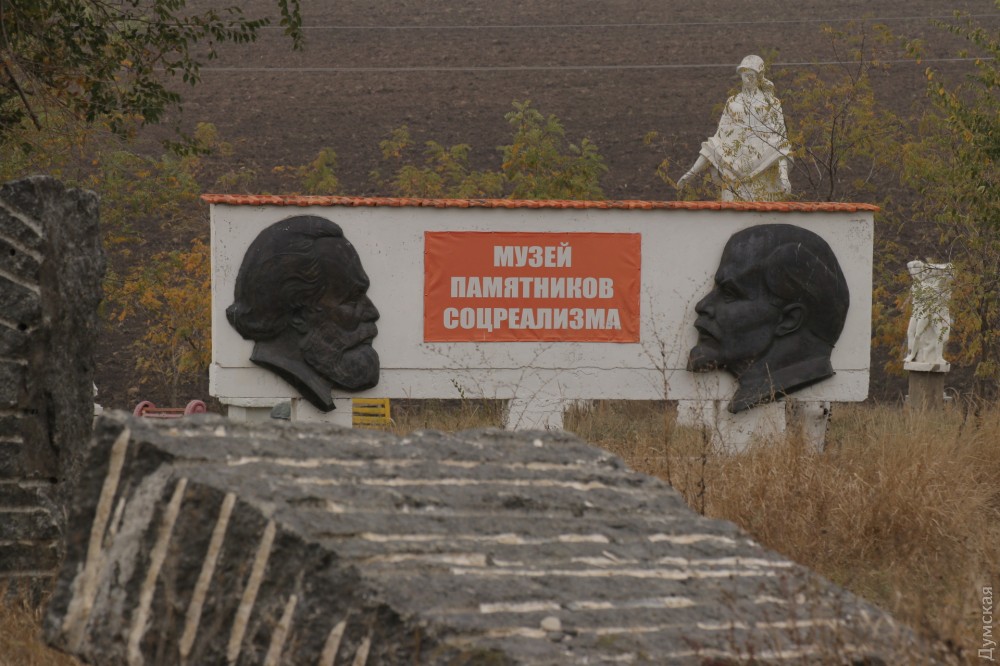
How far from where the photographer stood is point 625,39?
137 ft

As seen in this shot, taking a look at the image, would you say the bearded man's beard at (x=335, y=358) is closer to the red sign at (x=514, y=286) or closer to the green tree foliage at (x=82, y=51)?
the red sign at (x=514, y=286)

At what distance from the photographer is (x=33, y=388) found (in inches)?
232

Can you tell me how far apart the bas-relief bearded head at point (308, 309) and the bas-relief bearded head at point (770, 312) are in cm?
273

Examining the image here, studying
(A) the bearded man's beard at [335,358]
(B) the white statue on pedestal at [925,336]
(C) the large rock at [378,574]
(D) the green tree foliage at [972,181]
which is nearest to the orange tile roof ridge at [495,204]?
(D) the green tree foliage at [972,181]

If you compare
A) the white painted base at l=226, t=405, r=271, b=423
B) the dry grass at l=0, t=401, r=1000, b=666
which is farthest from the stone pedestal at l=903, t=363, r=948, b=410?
the dry grass at l=0, t=401, r=1000, b=666

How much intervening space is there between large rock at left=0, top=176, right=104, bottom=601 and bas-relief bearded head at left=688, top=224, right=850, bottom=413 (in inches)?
254

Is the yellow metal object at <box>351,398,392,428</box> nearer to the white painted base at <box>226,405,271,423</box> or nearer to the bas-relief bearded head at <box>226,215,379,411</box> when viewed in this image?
the white painted base at <box>226,405,271,423</box>

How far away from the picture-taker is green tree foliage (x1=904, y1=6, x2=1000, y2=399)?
11.4 metres

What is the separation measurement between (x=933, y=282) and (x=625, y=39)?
88.0ft

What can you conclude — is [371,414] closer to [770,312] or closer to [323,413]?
[323,413]

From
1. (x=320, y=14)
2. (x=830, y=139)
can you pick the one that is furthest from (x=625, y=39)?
(x=830, y=139)

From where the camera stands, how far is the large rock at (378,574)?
3.46 meters

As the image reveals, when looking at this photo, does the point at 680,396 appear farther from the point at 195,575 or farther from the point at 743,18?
the point at 743,18

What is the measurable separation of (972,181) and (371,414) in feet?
21.4
